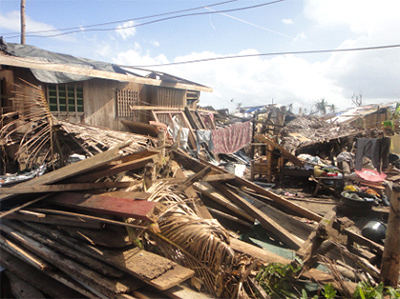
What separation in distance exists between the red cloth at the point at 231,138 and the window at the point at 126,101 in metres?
4.26

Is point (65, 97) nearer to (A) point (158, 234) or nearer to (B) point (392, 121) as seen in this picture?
(A) point (158, 234)

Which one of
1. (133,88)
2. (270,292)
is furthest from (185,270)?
(133,88)

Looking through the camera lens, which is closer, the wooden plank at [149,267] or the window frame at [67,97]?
the wooden plank at [149,267]

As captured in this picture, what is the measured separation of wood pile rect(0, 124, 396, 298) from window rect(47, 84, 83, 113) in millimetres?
6092

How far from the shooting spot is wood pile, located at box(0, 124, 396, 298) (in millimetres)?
2314

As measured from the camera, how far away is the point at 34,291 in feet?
10.3

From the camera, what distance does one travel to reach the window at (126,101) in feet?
34.4

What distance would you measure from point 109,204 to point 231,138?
1224 centimetres

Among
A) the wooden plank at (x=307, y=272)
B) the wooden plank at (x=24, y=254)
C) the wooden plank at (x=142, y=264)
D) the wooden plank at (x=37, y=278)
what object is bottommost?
the wooden plank at (x=37, y=278)

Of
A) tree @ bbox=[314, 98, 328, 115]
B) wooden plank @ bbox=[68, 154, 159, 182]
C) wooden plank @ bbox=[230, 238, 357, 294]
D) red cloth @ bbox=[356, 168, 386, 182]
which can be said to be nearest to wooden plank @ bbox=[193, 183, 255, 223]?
wooden plank @ bbox=[230, 238, 357, 294]

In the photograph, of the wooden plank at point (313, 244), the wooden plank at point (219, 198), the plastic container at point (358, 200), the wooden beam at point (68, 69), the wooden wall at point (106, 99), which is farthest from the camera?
the wooden wall at point (106, 99)

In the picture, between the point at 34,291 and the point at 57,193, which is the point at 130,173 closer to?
the point at 57,193

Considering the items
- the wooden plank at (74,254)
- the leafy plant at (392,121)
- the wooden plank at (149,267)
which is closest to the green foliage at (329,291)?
the wooden plank at (149,267)

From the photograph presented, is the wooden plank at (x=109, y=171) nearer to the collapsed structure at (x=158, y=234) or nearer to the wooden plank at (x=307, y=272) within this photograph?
the collapsed structure at (x=158, y=234)
